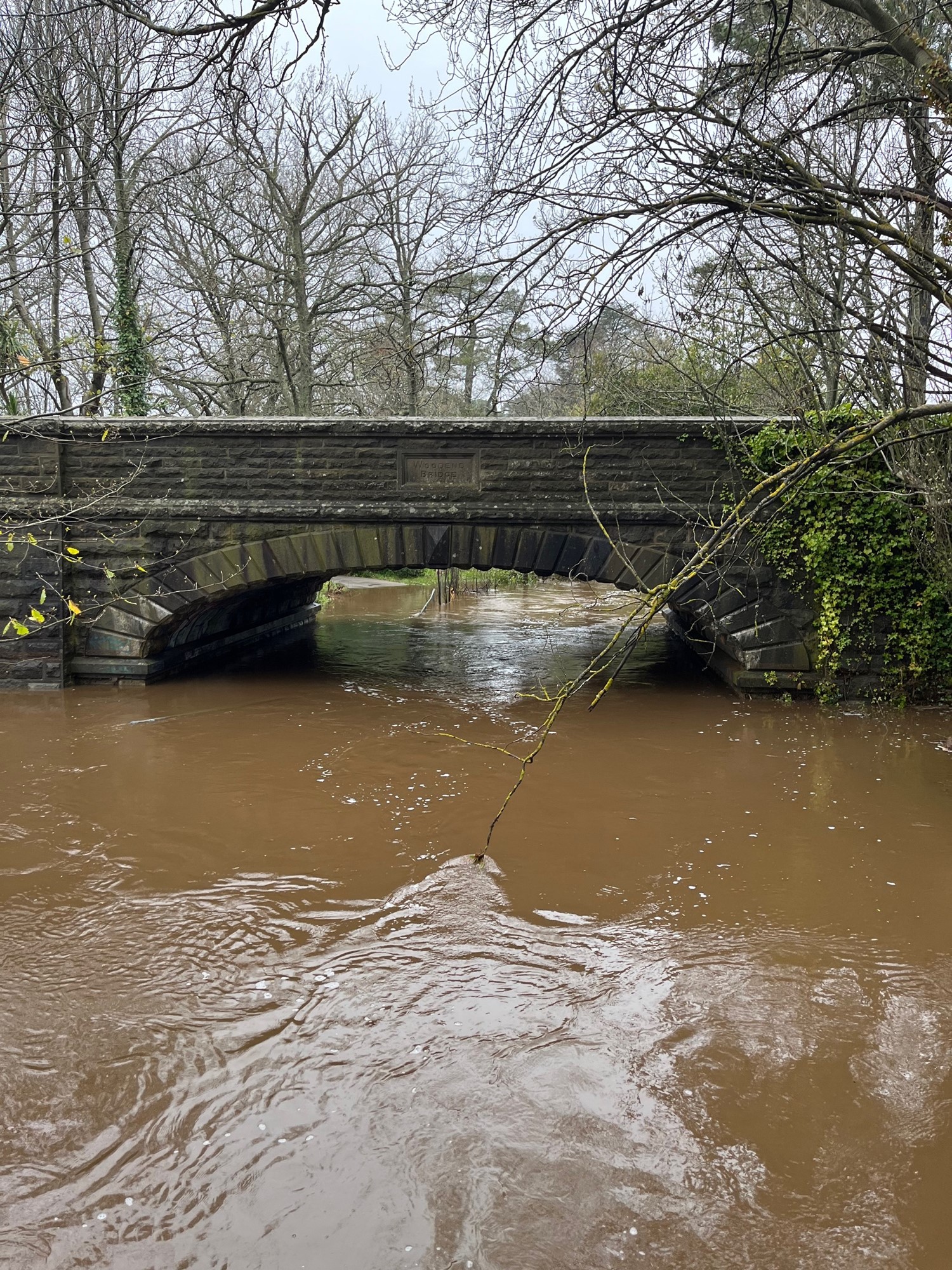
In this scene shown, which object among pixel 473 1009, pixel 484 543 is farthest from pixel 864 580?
pixel 473 1009

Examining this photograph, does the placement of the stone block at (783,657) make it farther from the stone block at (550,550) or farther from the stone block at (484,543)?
the stone block at (484,543)

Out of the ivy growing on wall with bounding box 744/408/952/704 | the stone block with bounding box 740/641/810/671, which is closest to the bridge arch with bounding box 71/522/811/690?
the stone block with bounding box 740/641/810/671

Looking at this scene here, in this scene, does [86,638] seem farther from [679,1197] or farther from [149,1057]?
[679,1197]

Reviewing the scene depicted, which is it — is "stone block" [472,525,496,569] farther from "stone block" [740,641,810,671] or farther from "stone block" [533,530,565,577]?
"stone block" [740,641,810,671]

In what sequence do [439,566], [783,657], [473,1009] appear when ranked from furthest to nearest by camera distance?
[439,566] < [783,657] < [473,1009]

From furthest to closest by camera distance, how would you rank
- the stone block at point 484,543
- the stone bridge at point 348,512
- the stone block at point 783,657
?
1. the stone block at point 484,543
2. the stone block at point 783,657
3. the stone bridge at point 348,512

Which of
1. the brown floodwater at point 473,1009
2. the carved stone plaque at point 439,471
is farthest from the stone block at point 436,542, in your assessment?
the brown floodwater at point 473,1009

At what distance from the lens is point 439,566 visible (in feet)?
30.5

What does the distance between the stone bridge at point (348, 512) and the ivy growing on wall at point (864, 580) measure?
26 cm

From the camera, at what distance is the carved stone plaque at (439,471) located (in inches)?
358

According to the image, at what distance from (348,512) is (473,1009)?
6.15 m

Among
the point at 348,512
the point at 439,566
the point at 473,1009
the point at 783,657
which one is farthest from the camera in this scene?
the point at 439,566

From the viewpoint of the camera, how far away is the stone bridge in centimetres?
890

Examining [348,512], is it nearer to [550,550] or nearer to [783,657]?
[550,550]
